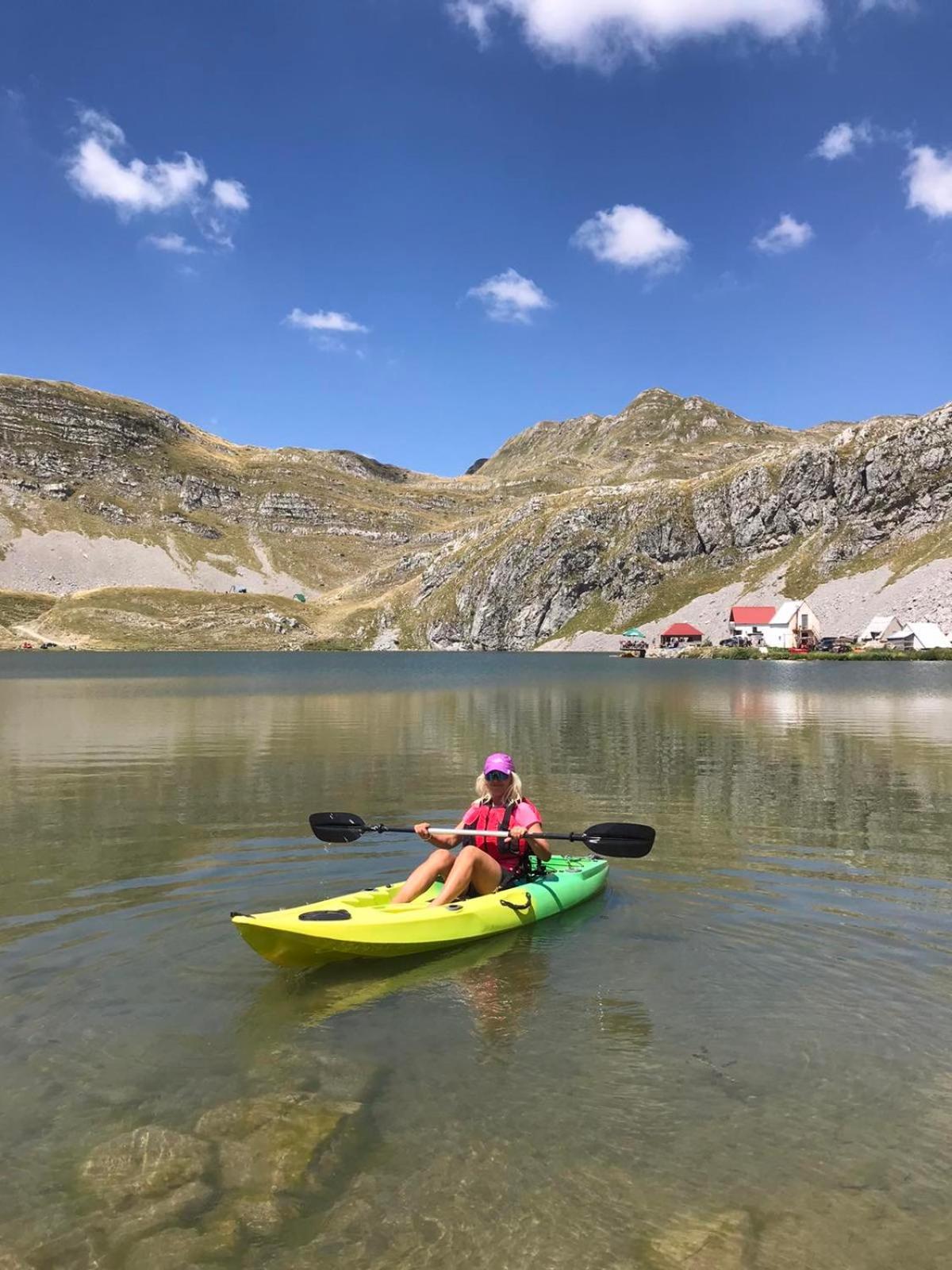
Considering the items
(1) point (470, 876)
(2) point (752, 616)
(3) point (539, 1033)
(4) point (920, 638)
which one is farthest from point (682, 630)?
(3) point (539, 1033)

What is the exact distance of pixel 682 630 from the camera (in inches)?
7318

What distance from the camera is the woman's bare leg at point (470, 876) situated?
42.3 ft

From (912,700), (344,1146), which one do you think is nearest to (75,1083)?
(344,1146)

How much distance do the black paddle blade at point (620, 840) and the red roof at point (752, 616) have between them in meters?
171

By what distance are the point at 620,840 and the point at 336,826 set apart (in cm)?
521

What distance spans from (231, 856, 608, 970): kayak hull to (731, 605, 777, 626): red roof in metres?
172

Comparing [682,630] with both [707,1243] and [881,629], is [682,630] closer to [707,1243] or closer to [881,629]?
[881,629]

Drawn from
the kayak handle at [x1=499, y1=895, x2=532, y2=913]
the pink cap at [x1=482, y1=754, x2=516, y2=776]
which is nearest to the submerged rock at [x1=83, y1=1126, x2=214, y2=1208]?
the kayak handle at [x1=499, y1=895, x2=532, y2=913]

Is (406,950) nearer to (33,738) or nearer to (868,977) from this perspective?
(868,977)

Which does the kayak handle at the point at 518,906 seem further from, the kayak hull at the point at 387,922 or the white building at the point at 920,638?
the white building at the point at 920,638

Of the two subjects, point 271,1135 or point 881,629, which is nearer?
point 271,1135

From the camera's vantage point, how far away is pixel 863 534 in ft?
640

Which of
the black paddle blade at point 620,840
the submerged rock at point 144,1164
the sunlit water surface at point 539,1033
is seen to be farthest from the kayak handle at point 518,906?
the submerged rock at point 144,1164

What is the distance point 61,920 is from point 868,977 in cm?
1229
